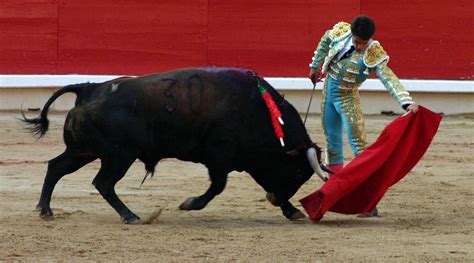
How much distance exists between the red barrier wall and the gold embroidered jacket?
212 inches

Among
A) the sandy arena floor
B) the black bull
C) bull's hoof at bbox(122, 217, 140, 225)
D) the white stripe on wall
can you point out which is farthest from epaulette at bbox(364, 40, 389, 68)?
the white stripe on wall

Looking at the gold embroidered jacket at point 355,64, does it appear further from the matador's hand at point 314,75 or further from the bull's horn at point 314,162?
the bull's horn at point 314,162

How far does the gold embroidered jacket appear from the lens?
19.6 ft

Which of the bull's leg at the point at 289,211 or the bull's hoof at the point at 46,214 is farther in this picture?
the bull's leg at the point at 289,211

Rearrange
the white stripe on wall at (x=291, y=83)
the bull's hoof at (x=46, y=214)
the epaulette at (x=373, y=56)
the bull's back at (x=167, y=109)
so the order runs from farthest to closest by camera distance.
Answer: the white stripe on wall at (x=291, y=83)
the epaulette at (x=373, y=56)
the bull's hoof at (x=46, y=214)
the bull's back at (x=167, y=109)

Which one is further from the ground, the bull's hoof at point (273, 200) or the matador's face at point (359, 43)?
the matador's face at point (359, 43)

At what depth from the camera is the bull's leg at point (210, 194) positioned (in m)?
5.92

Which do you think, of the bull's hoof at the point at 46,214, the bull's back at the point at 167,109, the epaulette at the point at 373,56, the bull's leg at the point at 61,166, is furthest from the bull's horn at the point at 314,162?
the bull's hoof at the point at 46,214

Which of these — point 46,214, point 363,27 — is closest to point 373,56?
point 363,27

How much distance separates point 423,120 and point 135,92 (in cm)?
137

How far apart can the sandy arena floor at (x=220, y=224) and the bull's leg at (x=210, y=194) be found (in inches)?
3.5

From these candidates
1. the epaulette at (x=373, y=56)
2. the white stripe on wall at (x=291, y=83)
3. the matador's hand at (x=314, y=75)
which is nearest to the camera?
the epaulette at (x=373, y=56)

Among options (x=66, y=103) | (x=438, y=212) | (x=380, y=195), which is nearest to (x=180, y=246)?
(x=380, y=195)

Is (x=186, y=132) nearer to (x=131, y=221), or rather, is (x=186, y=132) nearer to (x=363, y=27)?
(x=131, y=221)
